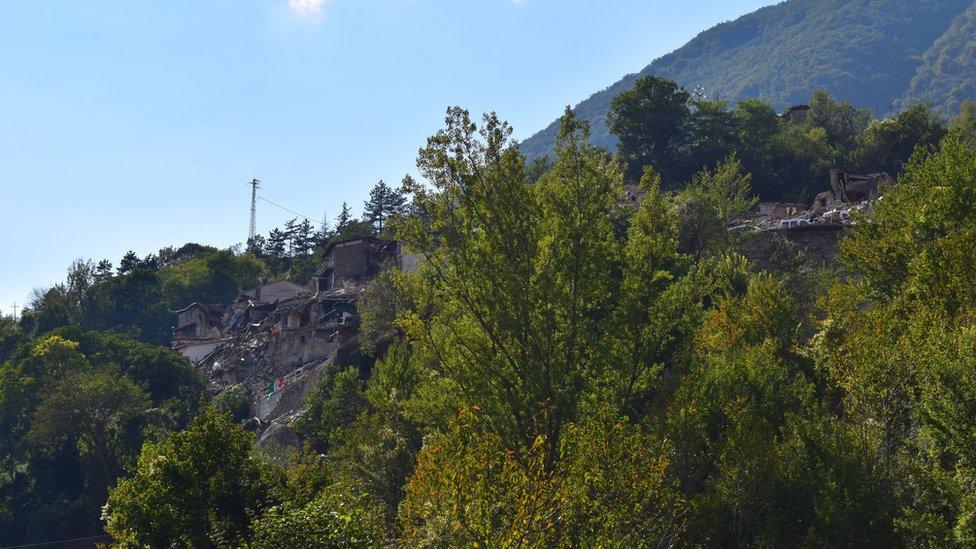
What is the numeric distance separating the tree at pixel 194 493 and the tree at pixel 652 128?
55172 millimetres

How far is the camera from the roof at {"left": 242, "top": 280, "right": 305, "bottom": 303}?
311 feet

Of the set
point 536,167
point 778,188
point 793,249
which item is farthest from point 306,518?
point 536,167

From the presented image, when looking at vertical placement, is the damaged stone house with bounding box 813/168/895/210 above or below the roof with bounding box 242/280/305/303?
below

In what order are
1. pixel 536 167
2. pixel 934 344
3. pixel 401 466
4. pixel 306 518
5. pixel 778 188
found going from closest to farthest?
pixel 306 518
pixel 934 344
pixel 401 466
pixel 778 188
pixel 536 167

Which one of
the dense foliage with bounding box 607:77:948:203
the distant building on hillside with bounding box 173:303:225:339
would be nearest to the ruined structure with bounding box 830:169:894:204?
the dense foliage with bounding box 607:77:948:203

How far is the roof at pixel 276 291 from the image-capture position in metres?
94.8

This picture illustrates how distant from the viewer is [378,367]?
4753 centimetres

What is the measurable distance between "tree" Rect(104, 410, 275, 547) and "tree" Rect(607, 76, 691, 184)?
5517 centimetres

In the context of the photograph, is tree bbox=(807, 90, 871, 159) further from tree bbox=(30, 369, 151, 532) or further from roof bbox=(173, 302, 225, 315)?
roof bbox=(173, 302, 225, 315)

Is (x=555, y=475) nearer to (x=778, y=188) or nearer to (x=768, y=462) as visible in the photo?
(x=768, y=462)

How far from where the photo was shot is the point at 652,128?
7431 centimetres

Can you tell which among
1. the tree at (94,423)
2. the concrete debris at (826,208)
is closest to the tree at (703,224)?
the concrete debris at (826,208)

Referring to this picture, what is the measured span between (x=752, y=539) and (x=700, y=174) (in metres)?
46.6

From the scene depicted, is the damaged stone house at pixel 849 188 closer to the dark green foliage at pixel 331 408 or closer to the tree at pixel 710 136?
the tree at pixel 710 136
